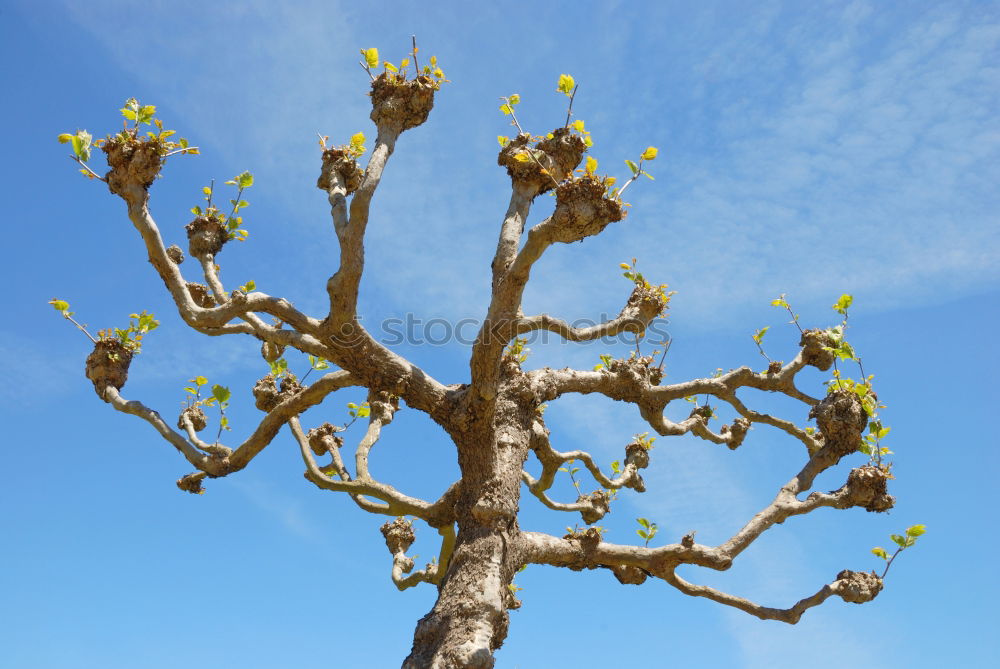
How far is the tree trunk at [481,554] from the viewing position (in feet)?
14.4

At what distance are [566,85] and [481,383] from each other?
214 cm

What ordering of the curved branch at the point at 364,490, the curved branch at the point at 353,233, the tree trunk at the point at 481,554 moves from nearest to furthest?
the tree trunk at the point at 481,554, the curved branch at the point at 353,233, the curved branch at the point at 364,490

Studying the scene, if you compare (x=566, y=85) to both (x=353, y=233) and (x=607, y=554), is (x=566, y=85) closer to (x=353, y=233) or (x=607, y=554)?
(x=353, y=233)

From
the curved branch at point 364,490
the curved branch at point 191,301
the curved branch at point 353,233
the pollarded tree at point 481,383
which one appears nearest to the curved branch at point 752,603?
the pollarded tree at point 481,383

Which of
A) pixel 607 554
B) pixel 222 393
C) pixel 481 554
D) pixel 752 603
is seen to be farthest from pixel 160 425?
pixel 752 603

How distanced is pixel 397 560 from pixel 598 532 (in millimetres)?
2608

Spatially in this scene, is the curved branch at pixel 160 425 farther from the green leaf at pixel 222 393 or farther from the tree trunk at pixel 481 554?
the tree trunk at pixel 481 554

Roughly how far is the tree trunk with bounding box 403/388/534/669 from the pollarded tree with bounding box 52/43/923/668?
0.01 meters

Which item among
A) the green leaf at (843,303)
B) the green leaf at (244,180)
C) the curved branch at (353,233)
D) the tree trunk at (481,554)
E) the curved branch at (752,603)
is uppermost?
the green leaf at (843,303)

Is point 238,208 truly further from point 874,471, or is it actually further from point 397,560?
point 874,471

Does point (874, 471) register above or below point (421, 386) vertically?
above

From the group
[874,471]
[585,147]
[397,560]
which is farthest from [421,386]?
[874,471]

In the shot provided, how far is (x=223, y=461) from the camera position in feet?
18.6

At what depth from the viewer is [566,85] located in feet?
15.8
